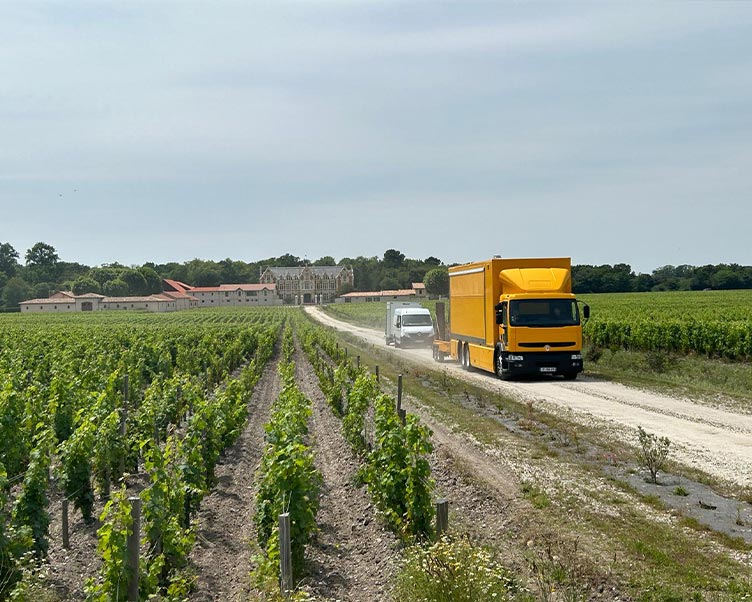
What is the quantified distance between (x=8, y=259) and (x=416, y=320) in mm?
173809

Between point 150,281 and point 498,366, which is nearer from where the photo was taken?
point 498,366

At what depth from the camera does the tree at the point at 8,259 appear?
18325 centimetres

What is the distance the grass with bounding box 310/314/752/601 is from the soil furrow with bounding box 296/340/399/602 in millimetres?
1435

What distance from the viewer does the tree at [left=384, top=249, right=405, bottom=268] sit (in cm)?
17488

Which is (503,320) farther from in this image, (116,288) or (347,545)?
(116,288)

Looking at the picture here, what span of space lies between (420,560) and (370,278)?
160m

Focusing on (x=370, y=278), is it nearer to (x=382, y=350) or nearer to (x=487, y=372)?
(x=382, y=350)

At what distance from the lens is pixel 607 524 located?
326 inches

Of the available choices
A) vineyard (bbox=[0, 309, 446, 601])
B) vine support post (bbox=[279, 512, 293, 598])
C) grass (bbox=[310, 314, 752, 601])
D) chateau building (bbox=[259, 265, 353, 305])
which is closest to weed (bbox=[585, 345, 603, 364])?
vineyard (bbox=[0, 309, 446, 601])

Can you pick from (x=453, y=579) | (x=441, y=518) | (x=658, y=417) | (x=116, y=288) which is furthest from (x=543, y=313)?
(x=116, y=288)

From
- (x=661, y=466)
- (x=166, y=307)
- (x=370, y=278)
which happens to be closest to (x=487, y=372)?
(x=661, y=466)

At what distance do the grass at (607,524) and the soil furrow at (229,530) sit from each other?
9.69 ft

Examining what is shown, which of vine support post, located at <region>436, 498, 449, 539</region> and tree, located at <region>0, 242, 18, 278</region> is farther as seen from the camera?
tree, located at <region>0, 242, 18, 278</region>

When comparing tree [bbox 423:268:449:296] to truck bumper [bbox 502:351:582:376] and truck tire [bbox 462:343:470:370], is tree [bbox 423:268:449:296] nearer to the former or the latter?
truck tire [bbox 462:343:470:370]
